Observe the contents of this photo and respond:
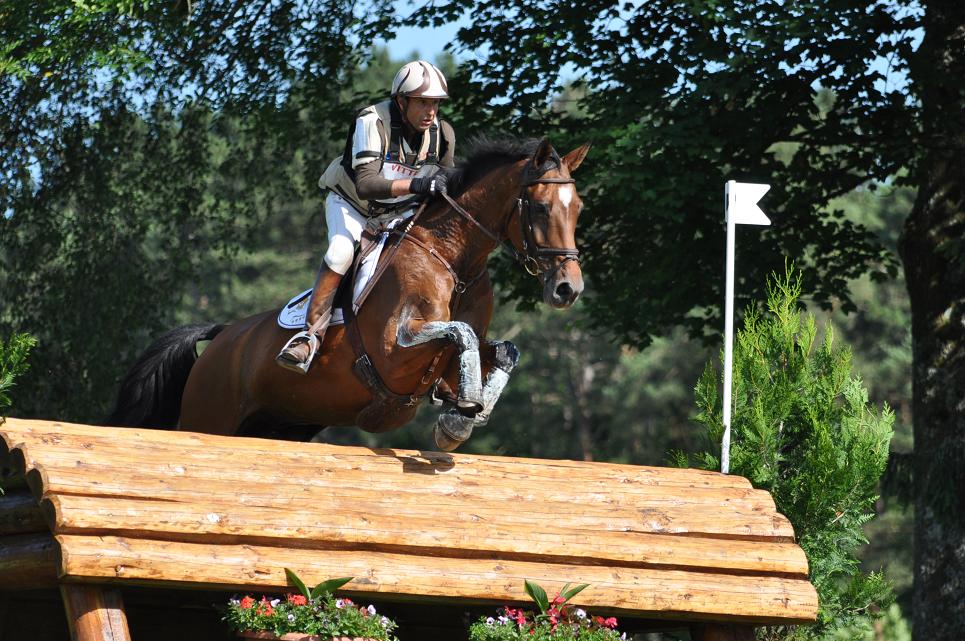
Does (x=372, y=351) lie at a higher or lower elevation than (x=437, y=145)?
lower

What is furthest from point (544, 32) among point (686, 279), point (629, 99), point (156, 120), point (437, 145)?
point (437, 145)

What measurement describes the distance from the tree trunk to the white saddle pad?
247 inches

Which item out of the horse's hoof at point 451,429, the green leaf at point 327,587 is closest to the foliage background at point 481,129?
the horse's hoof at point 451,429

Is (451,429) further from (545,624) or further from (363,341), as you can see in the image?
(545,624)

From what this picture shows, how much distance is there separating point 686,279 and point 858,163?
2123mm

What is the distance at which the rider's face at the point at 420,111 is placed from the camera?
6.71 meters

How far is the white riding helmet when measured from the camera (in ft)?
21.7

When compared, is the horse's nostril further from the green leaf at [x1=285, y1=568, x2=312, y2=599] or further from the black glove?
the green leaf at [x1=285, y1=568, x2=312, y2=599]

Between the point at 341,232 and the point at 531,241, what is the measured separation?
3.69 ft

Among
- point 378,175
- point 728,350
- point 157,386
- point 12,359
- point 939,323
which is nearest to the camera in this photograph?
point 12,359

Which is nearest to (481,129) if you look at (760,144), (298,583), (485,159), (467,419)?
(760,144)

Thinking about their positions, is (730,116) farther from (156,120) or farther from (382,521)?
(382,521)

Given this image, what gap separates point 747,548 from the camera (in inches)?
247

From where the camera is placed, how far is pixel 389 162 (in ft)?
22.3
